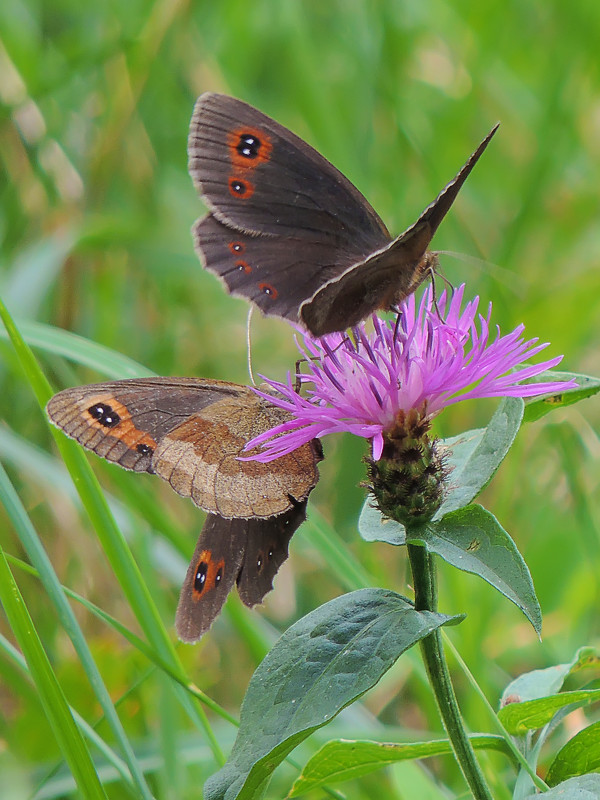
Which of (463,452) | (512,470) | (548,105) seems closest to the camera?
(463,452)

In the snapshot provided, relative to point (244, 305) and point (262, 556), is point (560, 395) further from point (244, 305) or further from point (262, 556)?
point (244, 305)

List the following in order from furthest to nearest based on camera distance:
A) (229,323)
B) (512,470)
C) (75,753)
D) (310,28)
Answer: (310,28), (229,323), (512,470), (75,753)

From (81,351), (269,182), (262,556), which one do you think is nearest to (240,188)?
(269,182)

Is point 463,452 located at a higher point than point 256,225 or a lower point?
lower

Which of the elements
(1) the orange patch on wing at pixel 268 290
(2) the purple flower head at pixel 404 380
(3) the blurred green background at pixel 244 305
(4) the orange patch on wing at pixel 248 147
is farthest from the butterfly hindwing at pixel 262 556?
(4) the orange patch on wing at pixel 248 147

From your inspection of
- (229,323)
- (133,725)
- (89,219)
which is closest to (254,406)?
(133,725)

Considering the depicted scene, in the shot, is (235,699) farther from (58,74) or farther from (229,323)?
(58,74)
